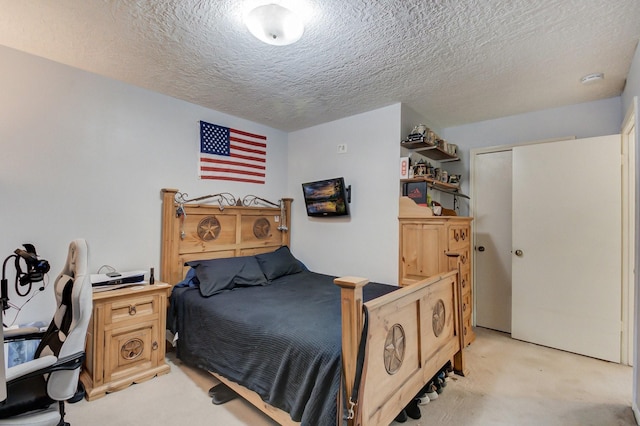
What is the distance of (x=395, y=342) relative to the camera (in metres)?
1.68

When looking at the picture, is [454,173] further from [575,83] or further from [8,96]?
[8,96]

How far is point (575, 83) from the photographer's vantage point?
2688mm

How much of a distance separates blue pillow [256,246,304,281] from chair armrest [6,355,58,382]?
197 centimetres

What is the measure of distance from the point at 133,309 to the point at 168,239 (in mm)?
769

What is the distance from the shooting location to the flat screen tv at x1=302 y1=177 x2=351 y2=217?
11.6 ft

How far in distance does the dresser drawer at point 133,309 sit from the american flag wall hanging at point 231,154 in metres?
1.41

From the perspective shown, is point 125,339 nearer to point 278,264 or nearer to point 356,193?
point 278,264

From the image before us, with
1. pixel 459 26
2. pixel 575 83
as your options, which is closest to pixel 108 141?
pixel 459 26

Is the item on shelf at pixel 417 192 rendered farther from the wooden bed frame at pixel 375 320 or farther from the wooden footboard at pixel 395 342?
the wooden footboard at pixel 395 342

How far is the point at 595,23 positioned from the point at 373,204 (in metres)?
2.16

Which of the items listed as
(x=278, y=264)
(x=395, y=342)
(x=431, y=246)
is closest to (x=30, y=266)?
(x=278, y=264)

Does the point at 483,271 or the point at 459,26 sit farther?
the point at 483,271

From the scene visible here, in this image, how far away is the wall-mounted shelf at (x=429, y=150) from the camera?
313cm

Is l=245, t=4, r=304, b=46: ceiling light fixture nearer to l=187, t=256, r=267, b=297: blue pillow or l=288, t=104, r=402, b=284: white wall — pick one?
l=288, t=104, r=402, b=284: white wall
